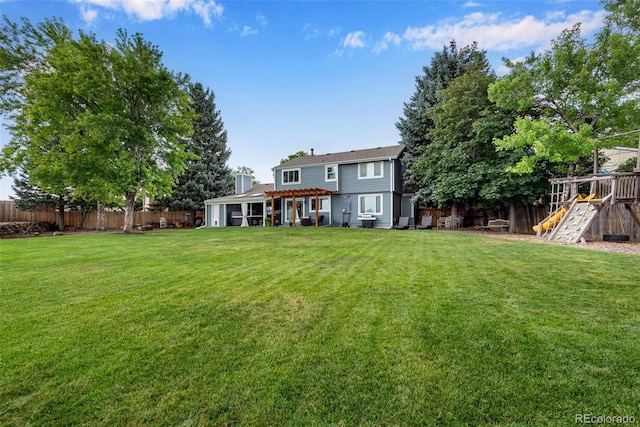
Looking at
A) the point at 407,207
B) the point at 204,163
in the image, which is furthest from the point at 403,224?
the point at 204,163

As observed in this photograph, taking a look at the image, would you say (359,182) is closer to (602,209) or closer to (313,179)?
(313,179)

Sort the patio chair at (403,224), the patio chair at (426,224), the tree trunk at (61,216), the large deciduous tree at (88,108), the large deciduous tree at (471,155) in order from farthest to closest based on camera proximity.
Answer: the tree trunk at (61,216) < the patio chair at (426,224) < the patio chair at (403,224) < the large deciduous tree at (471,155) < the large deciduous tree at (88,108)

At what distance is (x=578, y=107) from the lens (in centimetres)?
1192

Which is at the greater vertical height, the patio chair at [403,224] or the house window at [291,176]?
the house window at [291,176]

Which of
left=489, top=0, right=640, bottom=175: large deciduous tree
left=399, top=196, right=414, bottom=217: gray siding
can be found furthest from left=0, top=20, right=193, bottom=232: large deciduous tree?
left=489, top=0, right=640, bottom=175: large deciduous tree

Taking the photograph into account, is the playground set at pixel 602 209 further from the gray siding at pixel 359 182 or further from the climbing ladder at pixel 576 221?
the gray siding at pixel 359 182

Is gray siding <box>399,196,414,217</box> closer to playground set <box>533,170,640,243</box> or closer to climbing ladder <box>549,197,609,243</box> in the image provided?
playground set <box>533,170,640,243</box>

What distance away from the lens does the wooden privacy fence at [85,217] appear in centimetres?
1775

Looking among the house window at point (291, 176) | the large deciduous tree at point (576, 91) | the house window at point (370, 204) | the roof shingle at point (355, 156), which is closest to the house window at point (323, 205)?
the house window at point (291, 176)

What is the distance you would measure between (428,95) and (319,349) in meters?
21.1

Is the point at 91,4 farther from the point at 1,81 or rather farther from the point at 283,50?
the point at 1,81

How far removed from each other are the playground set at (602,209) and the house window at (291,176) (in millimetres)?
14974

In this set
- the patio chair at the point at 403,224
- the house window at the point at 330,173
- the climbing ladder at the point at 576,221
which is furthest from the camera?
the house window at the point at 330,173

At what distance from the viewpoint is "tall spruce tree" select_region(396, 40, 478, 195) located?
19470 millimetres
